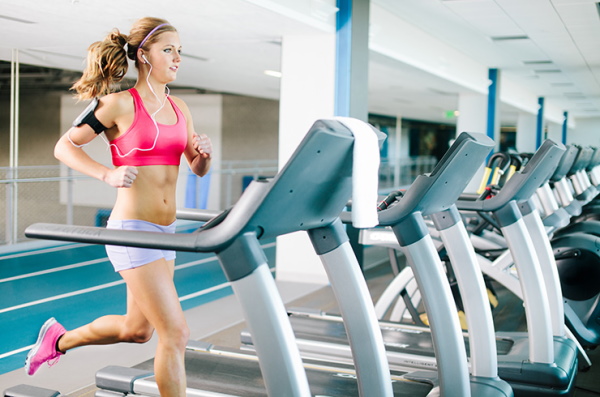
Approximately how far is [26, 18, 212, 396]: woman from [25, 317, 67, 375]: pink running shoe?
28cm

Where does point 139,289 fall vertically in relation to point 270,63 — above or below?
below

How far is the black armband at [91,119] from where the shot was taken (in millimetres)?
2016

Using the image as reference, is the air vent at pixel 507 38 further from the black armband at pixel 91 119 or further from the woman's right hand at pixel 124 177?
the woman's right hand at pixel 124 177

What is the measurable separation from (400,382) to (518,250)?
2.29 ft

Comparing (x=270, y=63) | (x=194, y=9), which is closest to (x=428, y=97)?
(x=270, y=63)

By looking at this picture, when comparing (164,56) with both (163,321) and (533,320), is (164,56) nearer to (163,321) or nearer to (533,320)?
(163,321)

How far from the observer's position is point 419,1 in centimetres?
590

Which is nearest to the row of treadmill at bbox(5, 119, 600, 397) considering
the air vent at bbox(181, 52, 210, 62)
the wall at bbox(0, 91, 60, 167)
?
the air vent at bbox(181, 52, 210, 62)

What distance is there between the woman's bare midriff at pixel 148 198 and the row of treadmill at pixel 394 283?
286 millimetres

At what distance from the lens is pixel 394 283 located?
338 centimetres

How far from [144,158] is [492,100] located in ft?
31.0

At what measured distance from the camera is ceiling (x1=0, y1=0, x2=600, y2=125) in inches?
185

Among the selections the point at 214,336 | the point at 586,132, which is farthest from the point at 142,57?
the point at 586,132

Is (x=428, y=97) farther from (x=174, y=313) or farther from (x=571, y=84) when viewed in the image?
(x=174, y=313)
